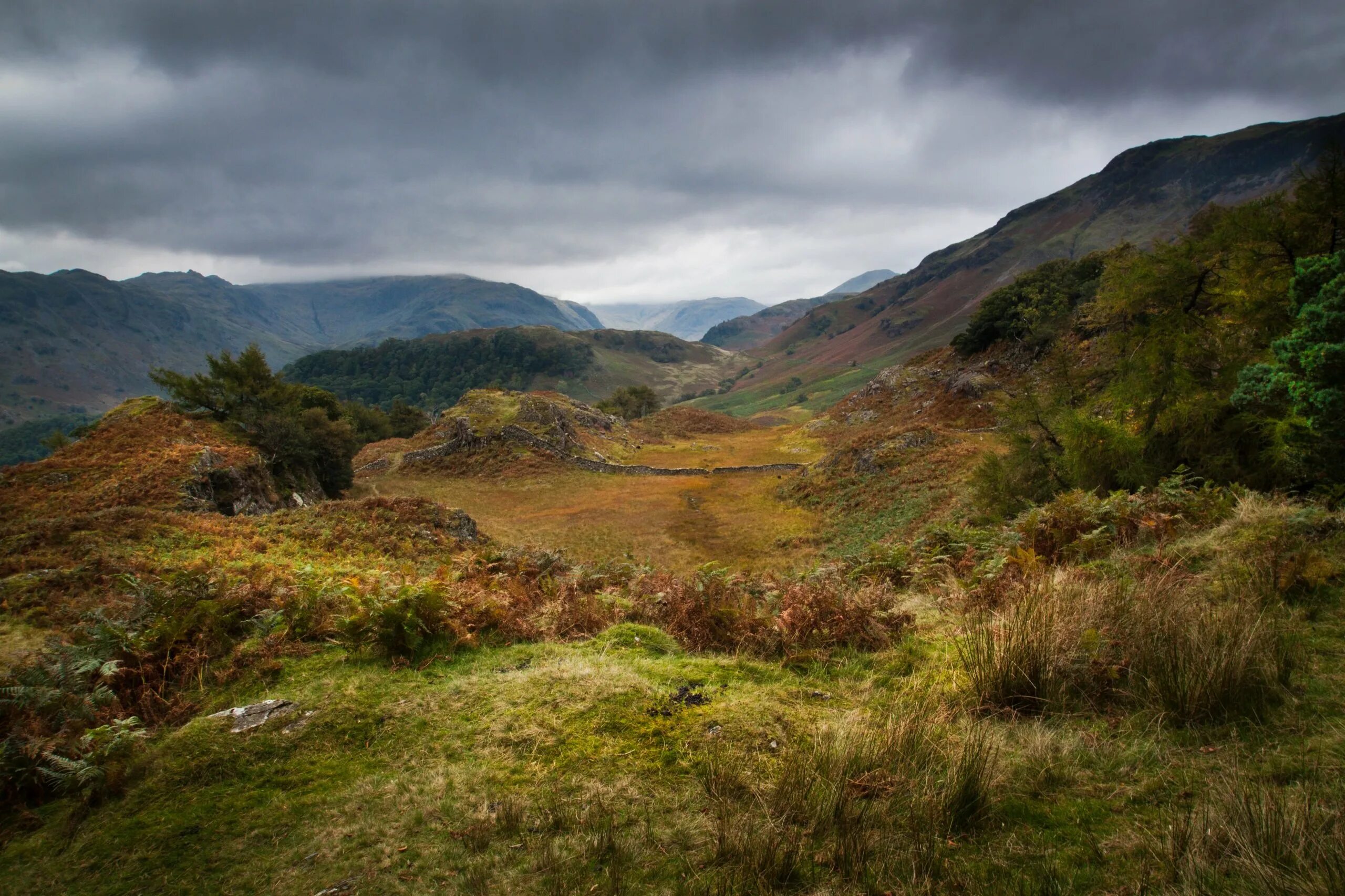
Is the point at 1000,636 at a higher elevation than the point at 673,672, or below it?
higher

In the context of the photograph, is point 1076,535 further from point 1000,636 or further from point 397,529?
point 397,529

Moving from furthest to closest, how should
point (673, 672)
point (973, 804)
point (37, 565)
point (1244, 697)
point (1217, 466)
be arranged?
point (1217, 466) → point (37, 565) → point (673, 672) → point (1244, 697) → point (973, 804)

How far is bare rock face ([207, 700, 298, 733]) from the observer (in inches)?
160

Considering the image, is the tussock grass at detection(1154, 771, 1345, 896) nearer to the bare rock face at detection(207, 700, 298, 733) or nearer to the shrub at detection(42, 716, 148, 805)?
the bare rock face at detection(207, 700, 298, 733)

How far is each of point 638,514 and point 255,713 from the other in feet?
93.7

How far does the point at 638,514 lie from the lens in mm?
32656

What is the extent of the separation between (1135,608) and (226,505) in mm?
24928

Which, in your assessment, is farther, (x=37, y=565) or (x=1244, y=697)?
(x=37, y=565)

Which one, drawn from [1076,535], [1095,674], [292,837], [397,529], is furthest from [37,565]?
[1076,535]

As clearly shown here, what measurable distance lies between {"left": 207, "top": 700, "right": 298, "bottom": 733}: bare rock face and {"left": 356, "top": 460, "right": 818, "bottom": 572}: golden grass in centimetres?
1673

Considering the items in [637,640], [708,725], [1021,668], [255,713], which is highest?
[255,713]

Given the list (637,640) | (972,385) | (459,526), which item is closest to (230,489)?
(459,526)

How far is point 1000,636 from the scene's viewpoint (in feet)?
14.3

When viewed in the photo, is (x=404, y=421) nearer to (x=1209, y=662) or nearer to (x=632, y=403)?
(x=632, y=403)
